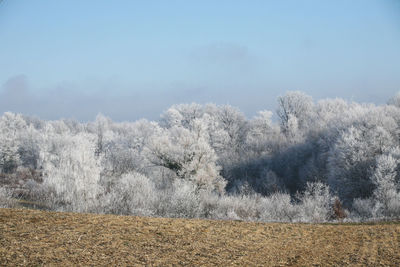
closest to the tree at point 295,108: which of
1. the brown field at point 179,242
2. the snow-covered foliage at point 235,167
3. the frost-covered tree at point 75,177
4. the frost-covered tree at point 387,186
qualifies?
the snow-covered foliage at point 235,167

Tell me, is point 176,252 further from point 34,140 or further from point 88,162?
point 34,140

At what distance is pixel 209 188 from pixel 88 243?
85.9ft

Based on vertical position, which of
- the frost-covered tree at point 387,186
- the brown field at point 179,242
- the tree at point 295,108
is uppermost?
the tree at point 295,108

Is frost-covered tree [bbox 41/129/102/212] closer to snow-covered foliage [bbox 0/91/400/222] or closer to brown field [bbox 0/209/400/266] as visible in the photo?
snow-covered foliage [bbox 0/91/400/222]

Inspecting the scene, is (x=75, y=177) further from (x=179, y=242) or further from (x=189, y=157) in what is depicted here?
(x=179, y=242)

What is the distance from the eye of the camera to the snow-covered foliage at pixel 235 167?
2750cm

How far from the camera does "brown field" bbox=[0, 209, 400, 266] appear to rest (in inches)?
309

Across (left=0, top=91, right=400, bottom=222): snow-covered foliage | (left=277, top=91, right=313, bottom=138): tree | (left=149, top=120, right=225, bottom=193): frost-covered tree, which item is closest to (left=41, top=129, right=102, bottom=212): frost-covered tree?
(left=0, top=91, right=400, bottom=222): snow-covered foliage

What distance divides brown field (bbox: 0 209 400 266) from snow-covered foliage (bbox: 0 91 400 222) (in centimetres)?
829

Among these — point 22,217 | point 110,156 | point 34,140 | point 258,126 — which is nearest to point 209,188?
point 110,156

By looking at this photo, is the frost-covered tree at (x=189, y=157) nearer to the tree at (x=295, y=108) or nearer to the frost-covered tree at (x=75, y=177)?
the frost-covered tree at (x=75, y=177)

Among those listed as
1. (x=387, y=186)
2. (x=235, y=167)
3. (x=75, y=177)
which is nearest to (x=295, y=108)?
(x=235, y=167)

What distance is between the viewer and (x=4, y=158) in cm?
5966

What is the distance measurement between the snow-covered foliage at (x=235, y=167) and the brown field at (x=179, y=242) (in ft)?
27.2
